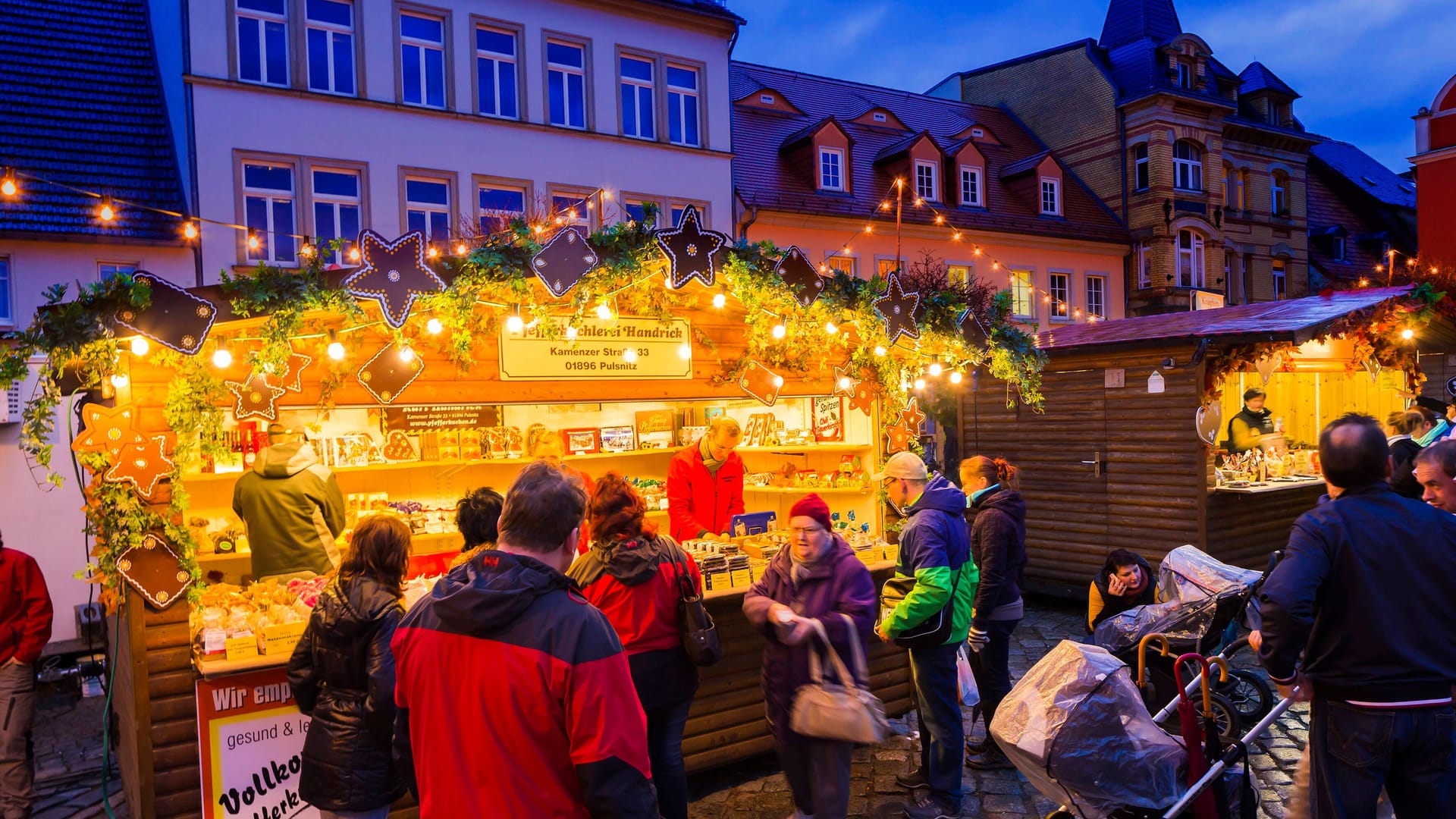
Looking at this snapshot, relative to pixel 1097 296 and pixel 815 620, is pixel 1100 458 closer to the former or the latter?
pixel 815 620

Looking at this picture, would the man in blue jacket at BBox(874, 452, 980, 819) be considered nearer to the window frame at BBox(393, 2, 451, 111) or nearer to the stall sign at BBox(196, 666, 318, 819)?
the stall sign at BBox(196, 666, 318, 819)

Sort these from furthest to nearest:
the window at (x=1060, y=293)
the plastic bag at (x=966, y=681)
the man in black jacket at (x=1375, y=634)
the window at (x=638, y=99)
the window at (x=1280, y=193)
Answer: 1. the window at (x=1280, y=193)
2. the window at (x=1060, y=293)
3. the window at (x=638, y=99)
4. the plastic bag at (x=966, y=681)
5. the man in black jacket at (x=1375, y=634)

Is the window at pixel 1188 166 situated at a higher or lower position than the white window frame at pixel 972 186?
higher

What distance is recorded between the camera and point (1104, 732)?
3.62 metres

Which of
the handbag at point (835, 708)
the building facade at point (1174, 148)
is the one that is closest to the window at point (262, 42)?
the handbag at point (835, 708)

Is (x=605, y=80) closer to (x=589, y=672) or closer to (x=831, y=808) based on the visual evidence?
(x=831, y=808)

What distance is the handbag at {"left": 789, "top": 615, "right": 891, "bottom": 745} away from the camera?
3861 mm

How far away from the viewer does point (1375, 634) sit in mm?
3080

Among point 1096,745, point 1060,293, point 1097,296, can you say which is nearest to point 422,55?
point 1096,745

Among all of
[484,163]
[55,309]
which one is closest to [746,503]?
[55,309]

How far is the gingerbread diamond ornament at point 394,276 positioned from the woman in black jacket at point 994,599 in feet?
11.4

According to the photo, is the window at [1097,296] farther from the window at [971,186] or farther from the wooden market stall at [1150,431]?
the wooden market stall at [1150,431]

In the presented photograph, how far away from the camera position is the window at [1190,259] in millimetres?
25453

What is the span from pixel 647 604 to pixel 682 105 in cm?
1526
